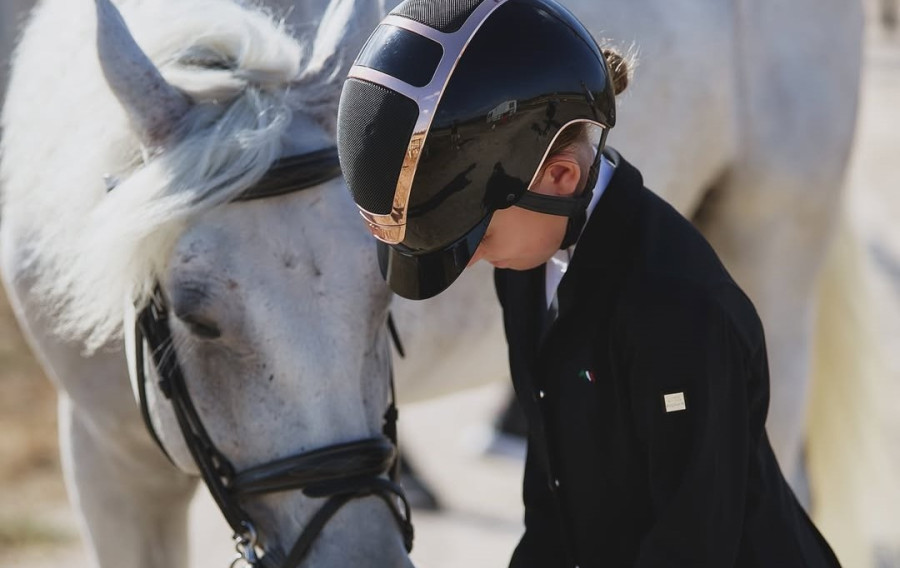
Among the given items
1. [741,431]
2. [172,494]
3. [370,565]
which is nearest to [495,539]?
[172,494]

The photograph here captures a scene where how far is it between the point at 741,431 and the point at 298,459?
2.28 feet

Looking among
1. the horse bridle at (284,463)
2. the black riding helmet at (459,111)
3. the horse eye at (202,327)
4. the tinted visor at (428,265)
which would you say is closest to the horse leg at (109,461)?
the horse bridle at (284,463)

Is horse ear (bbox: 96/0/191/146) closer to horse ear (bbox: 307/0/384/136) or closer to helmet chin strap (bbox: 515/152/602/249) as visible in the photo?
horse ear (bbox: 307/0/384/136)

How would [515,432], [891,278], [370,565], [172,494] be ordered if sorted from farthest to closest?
[891,278] → [515,432] → [172,494] → [370,565]

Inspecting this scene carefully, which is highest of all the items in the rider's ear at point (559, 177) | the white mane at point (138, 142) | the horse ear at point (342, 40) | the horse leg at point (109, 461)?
the rider's ear at point (559, 177)

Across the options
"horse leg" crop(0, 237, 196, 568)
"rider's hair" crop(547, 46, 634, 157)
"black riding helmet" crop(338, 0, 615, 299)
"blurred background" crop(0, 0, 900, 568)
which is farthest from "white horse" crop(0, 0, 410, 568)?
"blurred background" crop(0, 0, 900, 568)

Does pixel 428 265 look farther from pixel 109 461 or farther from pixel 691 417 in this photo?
pixel 109 461

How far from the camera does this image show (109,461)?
266 cm

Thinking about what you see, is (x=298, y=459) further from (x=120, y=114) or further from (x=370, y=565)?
(x=120, y=114)

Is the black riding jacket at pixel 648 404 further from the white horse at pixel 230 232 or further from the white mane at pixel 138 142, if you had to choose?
the white mane at pixel 138 142

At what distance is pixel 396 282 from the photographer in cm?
168

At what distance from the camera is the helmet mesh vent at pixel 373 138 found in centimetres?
150

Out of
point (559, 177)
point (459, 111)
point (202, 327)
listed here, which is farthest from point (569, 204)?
point (202, 327)

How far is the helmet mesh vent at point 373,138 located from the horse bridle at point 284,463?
16.0 inches
